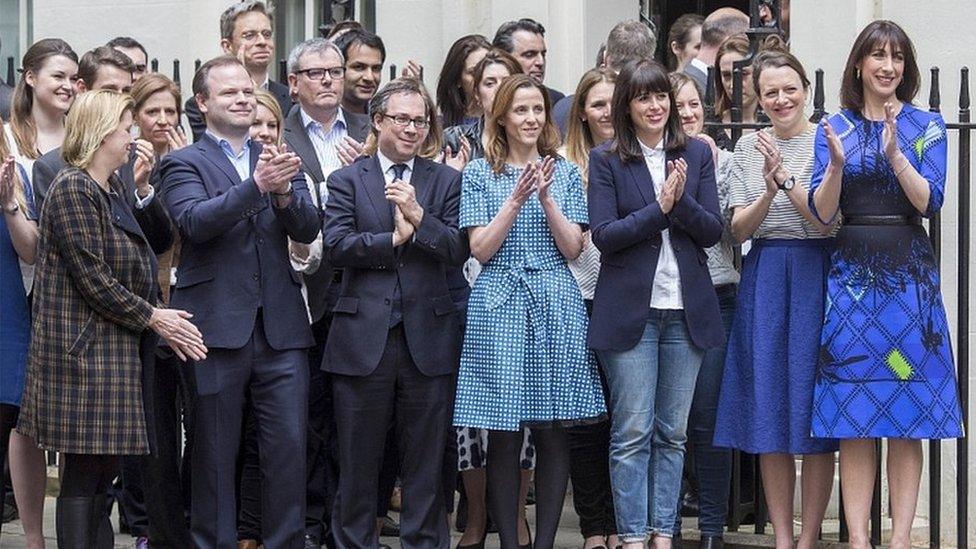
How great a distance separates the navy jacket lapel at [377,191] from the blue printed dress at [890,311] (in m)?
1.79

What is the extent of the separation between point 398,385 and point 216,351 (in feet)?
2.54

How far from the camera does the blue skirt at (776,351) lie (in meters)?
8.47

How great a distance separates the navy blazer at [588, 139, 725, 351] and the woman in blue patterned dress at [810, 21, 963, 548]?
1.63ft

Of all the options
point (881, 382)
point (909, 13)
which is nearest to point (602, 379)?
point (881, 382)

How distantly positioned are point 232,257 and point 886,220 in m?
2.61

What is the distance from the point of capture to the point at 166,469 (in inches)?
351

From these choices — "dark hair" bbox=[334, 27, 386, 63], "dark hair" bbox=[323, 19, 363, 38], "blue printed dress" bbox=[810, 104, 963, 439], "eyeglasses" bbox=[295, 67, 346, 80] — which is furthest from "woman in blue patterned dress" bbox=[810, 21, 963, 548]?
"dark hair" bbox=[323, 19, 363, 38]

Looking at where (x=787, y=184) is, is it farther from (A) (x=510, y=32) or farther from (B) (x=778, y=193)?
(A) (x=510, y=32)

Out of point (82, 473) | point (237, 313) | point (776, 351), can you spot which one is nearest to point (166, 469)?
point (82, 473)

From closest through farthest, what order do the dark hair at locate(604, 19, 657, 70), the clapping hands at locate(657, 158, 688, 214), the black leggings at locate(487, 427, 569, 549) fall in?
1. the clapping hands at locate(657, 158, 688, 214)
2. the black leggings at locate(487, 427, 569, 549)
3. the dark hair at locate(604, 19, 657, 70)

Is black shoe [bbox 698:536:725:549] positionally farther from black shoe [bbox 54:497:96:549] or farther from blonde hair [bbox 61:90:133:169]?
blonde hair [bbox 61:90:133:169]

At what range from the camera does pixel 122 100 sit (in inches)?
329

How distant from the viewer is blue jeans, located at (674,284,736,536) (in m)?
8.93

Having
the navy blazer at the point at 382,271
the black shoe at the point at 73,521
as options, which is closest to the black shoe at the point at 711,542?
the navy blazer at the point at 382,271
